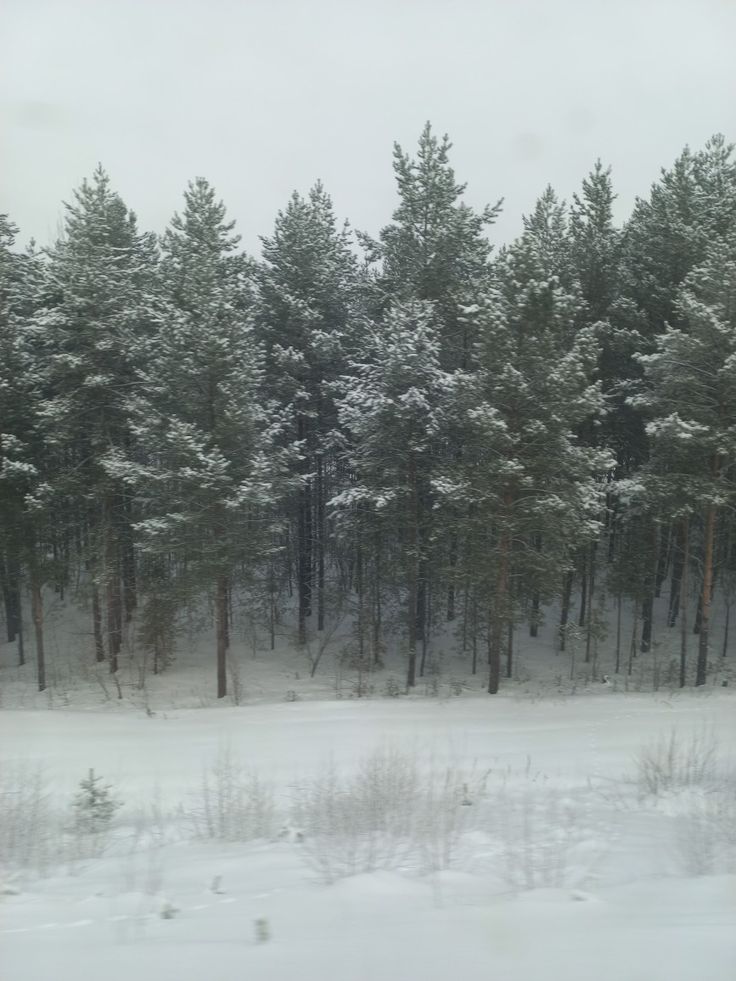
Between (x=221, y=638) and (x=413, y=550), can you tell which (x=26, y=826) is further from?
(x=413, y=550)

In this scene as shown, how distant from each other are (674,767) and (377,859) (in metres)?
4.90

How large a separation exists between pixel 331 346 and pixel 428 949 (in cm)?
1939

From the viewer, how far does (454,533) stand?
734 inches

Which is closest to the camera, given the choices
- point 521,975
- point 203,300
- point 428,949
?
point 521,975

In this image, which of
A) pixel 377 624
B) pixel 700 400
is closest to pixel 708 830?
pixel 700 400

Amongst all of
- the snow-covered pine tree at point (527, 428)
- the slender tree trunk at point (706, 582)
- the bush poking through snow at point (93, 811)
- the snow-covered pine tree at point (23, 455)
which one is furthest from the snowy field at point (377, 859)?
the snow-covered pine tree at point (23, 455)

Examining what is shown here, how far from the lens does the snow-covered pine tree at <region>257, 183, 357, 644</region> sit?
2223cm

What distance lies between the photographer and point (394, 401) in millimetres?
18344

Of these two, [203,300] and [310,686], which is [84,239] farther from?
[310,686]

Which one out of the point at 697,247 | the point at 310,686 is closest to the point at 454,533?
the point at 310,686

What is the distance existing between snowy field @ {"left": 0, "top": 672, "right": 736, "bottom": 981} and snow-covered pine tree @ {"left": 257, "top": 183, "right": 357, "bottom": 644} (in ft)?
42.5

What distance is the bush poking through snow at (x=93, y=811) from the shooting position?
6.59 m

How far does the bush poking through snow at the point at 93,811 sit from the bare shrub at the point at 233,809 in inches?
31.6

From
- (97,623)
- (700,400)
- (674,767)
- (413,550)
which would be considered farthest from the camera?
(97,623)
